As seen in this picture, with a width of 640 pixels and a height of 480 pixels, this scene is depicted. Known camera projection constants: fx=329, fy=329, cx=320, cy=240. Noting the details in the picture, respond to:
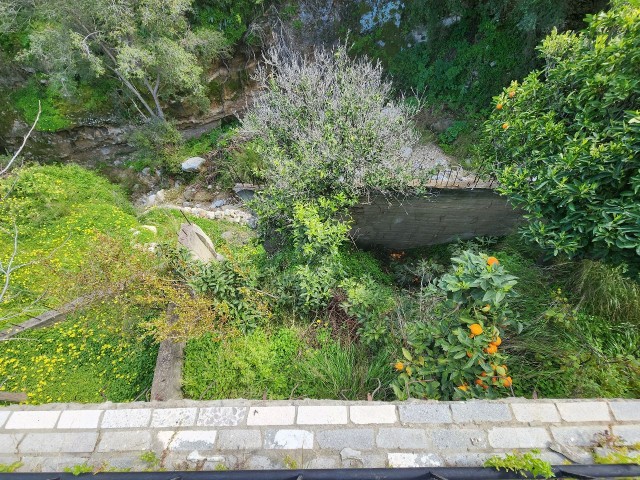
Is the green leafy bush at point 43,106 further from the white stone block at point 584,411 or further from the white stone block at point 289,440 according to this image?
the white stone block at point 584,411

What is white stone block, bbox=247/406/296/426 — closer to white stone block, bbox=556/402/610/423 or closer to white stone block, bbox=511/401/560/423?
white stone block, bbox=511/401/560/423

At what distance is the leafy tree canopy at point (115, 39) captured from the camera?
7117mm

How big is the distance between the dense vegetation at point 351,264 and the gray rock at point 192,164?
2.48 metres

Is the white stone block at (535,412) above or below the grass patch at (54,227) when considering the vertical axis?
below

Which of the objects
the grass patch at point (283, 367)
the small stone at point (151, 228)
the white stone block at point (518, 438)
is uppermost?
the small stone at point (151, 228)

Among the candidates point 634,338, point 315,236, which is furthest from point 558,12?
point 315,236

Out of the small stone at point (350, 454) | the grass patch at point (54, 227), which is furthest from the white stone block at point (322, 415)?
the grass patch at point (54, 227)

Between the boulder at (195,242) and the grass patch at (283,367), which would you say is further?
the boulder at (195,242)

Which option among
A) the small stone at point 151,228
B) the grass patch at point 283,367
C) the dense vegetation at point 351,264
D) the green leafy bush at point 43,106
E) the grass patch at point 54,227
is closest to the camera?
the dense vegetation at point 351,264

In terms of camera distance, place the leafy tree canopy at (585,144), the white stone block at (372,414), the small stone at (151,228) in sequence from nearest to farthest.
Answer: the white stone block at (372,414) < the leafy tree canopy at (585,144) < the small stone at (151,228)

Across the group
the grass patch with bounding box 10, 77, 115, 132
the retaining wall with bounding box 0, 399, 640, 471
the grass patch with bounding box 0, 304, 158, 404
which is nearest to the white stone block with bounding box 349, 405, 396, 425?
the retaining wall with bounding box 0, 399, 640, 471

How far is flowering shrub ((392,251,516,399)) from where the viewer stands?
245 cm

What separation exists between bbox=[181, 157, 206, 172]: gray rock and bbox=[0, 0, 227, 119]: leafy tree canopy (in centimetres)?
181

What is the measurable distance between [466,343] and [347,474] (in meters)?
1.32
